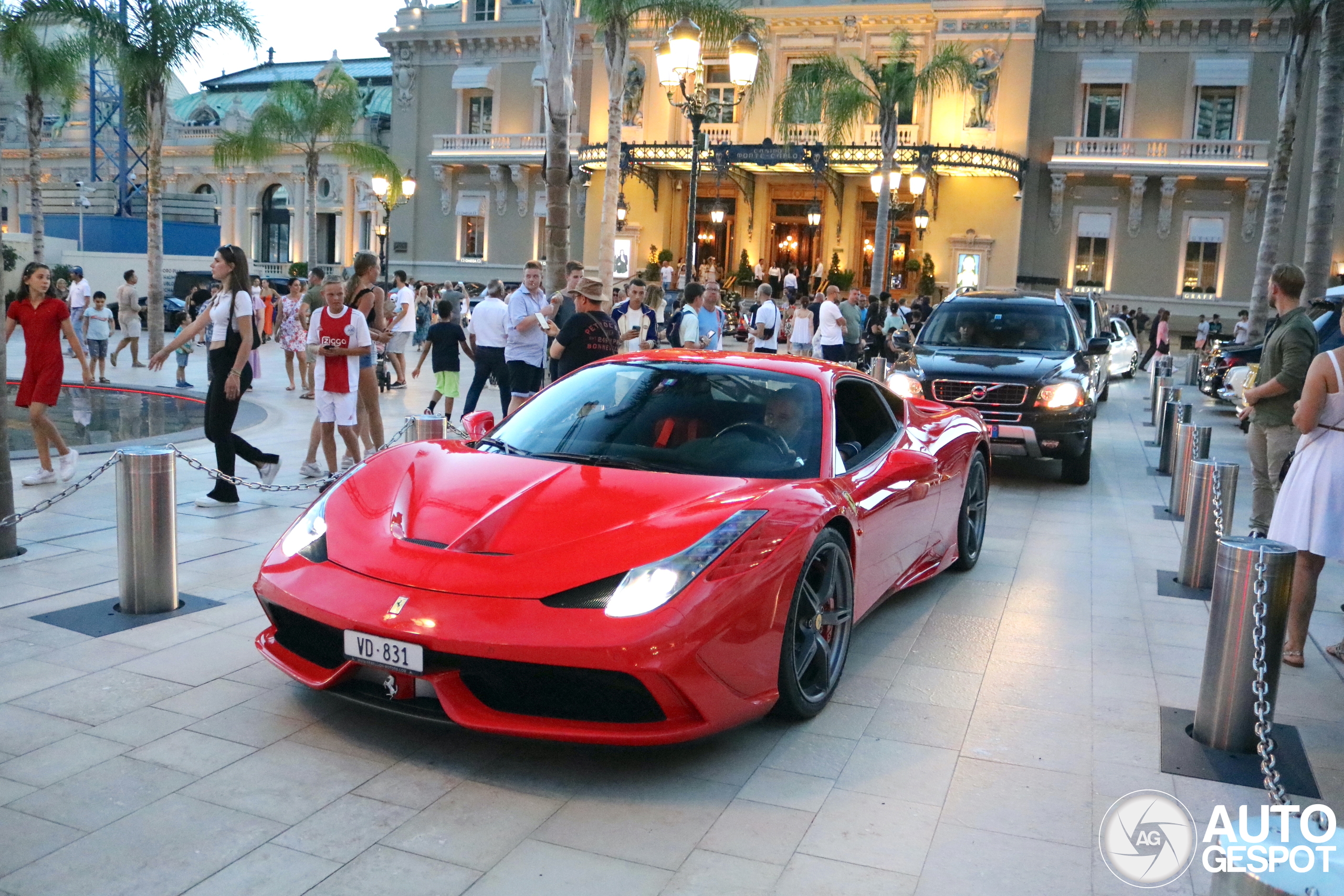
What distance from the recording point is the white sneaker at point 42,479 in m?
8.95

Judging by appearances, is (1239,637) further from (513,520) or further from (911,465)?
(513,520)

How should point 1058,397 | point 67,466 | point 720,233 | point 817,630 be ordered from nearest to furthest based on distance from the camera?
point 817,630
point 67,466
point 1058,397
point 720,233

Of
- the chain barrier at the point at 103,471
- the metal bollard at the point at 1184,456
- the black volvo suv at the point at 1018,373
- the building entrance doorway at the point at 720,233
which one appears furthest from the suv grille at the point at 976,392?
the building entrance doorway at the point at 720,233

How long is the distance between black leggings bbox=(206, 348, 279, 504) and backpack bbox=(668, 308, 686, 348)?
227 inches

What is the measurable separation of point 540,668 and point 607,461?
1393 mm

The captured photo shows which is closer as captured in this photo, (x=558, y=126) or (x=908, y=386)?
(x=908, y=386)

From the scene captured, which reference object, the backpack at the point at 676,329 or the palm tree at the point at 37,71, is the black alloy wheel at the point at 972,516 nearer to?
the backpack at the point at 676,329

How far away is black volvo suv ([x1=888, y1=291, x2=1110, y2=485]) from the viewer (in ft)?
35.7

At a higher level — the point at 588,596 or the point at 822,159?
the point at 822,159

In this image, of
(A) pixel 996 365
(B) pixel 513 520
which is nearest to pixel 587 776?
(B) pixel 513 520

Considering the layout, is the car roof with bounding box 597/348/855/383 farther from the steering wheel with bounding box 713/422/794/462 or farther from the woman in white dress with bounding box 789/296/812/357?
the woman in white dress with bounding box 789/296/812/357

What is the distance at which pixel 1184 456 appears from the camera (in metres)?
9.59
